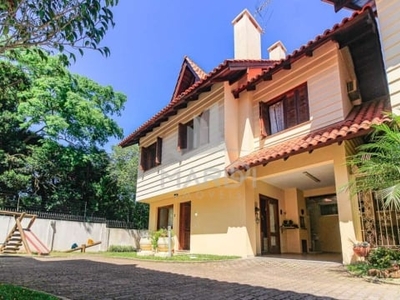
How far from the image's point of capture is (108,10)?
4172 millimetres

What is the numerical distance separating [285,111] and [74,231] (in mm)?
13377

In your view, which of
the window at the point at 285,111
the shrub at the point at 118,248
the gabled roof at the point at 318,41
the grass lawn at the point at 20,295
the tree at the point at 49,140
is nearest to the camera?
the grass lawn at the point at 20,295

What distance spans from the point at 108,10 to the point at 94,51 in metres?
0.72

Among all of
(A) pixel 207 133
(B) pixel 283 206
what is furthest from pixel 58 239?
(B) pixel 283 206

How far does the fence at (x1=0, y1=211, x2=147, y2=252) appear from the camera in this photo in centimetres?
1547

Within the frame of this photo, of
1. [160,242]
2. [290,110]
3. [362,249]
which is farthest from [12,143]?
[362,249]

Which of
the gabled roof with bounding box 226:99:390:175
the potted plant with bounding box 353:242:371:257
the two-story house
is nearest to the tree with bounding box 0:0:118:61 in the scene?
the gabled roof with bounding box 226:99:390:175

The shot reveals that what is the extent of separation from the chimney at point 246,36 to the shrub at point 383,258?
28.1ft

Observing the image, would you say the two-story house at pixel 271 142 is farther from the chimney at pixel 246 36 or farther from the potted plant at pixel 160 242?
the potted plant at pixel 160 242

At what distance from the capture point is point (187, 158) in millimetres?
11531

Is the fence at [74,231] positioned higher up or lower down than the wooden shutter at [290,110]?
lower down

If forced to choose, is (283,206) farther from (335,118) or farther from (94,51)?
(94,51)

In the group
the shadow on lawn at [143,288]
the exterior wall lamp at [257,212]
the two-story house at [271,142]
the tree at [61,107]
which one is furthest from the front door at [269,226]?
the tree at [61,107]

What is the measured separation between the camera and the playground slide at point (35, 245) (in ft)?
40.5
